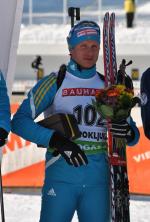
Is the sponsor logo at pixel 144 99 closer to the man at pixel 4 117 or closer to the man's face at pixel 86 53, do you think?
the man's face at pixel 86 53

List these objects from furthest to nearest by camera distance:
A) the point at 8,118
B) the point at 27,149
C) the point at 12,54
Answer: the point at 27,149 → the point at 12,54 → the point at 8,118

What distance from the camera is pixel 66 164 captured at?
376cm

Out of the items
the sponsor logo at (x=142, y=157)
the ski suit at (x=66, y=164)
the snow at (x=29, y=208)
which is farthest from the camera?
the sponsor logo at (x=142, y=157)

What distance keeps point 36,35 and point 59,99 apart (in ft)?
54.8

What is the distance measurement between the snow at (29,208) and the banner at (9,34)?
7.89 feet

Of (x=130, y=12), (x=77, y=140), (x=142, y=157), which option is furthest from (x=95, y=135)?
(x=130, y=12)

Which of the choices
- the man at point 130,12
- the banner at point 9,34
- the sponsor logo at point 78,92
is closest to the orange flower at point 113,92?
the sponsor logo at point 78,92

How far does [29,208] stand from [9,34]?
318 cm

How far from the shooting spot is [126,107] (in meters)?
3.71

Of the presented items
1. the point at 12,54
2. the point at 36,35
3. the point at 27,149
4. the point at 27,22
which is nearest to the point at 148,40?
the point at 36,35

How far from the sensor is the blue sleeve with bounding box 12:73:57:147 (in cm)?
369

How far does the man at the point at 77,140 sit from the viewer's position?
3.73m

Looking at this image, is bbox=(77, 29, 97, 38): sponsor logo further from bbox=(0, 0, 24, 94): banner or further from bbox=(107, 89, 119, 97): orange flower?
bbox=(0, 0, 24, 94): banner

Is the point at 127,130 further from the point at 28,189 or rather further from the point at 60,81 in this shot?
the point at 28,189
